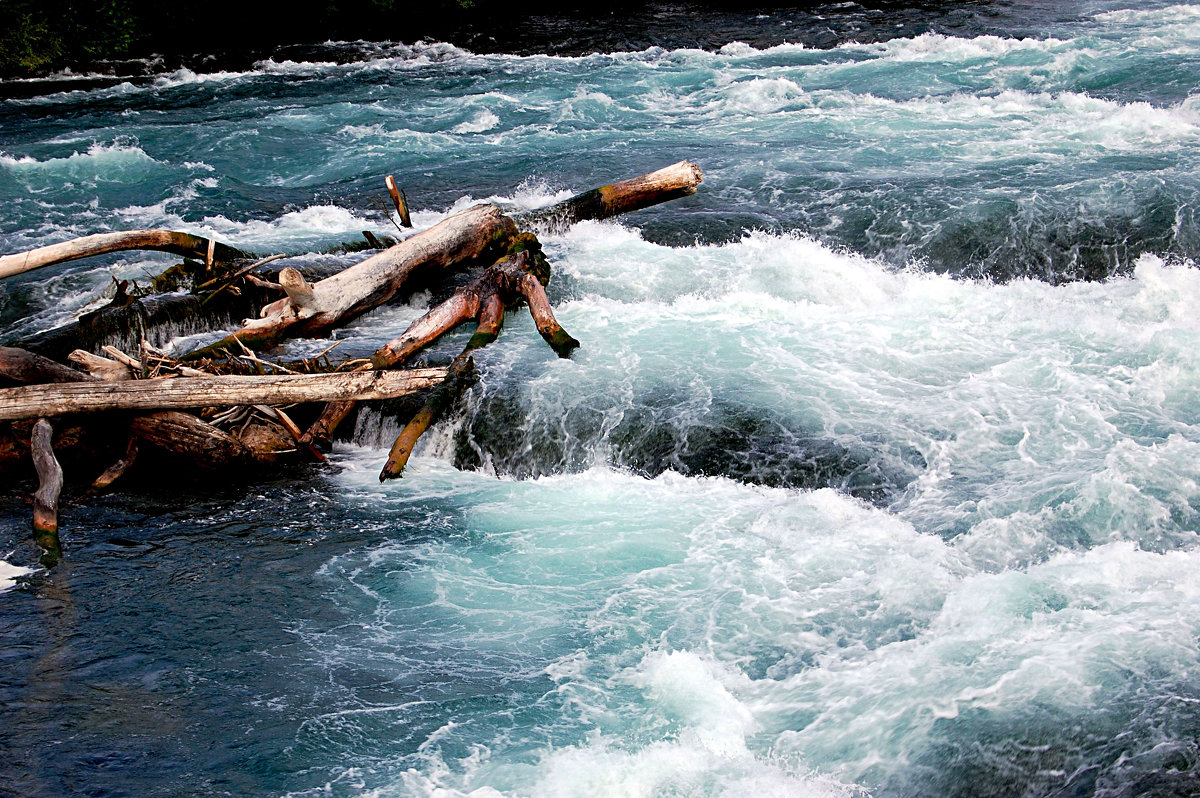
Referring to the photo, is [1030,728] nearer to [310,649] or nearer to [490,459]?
[310,649]

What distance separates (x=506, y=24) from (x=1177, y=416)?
73.7 feet

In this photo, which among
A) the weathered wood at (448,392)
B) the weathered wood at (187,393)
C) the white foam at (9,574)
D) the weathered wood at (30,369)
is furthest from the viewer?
the weathered wood at (30,369)

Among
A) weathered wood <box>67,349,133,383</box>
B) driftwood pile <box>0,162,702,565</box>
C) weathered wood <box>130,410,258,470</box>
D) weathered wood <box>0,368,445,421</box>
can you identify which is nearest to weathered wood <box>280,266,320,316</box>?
driftwood pile <box>0,162,702,565</box>

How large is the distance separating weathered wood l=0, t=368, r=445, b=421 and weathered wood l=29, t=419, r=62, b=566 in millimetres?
408

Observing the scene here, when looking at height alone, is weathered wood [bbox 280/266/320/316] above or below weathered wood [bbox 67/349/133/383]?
above

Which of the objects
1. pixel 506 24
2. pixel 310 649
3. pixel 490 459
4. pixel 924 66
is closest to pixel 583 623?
pixel 310 649

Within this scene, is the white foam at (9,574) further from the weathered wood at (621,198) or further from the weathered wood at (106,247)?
the weathered wood at (621,198)

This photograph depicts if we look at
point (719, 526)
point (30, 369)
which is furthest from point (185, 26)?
point (719, 526)

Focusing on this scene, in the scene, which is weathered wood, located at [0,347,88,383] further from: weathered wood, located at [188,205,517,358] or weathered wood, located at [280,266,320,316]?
weathered wood, located at [280,266,320,316]

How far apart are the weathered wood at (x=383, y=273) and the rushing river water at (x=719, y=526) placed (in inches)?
12.4

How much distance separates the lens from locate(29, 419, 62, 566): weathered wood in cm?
623

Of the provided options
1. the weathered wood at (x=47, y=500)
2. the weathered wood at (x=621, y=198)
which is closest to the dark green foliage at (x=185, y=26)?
the weathered wood at (x=621, y=198)

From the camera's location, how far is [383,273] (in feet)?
30.2

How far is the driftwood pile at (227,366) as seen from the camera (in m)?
7.11
